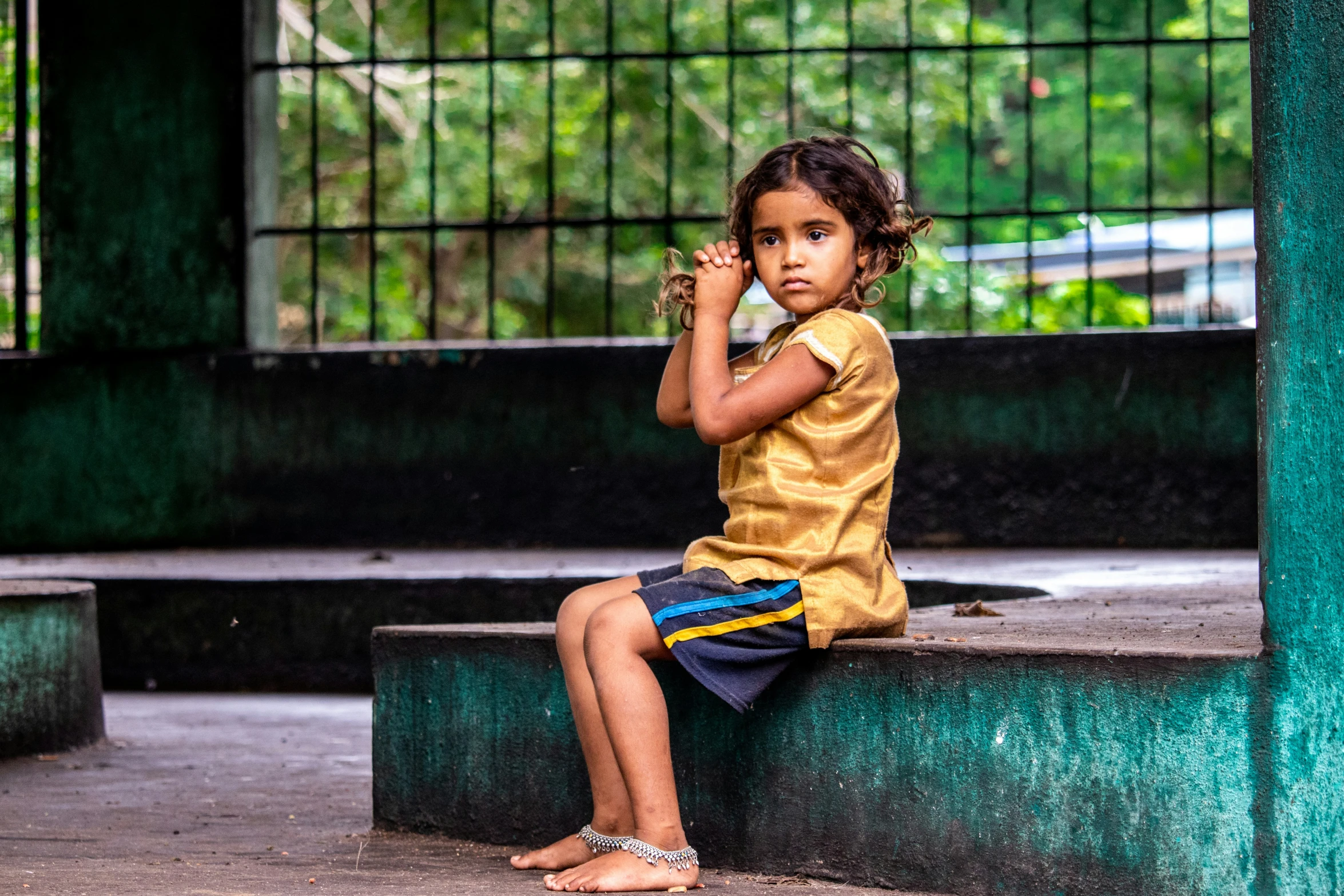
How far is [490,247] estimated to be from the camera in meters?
6.03

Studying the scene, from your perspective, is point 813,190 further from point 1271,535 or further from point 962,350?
point 962,350

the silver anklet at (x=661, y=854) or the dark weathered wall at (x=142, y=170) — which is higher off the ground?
the dark weathered wall at (x=142, y=170)

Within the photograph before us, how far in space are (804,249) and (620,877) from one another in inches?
39.8

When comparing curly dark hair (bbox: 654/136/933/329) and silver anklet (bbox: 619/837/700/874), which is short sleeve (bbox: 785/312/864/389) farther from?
silver anklet (bbox: 619/837/700/874)

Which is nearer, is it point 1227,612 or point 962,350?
point 1227,612

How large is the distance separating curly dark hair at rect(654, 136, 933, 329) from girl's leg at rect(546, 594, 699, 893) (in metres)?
0.56

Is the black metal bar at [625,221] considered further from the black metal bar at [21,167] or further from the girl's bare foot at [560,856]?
the girl's bare foot at [560,856]

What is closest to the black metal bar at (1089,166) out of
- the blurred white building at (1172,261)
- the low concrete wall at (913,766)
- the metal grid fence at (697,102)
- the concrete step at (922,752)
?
the metal grid fence at (697,102)

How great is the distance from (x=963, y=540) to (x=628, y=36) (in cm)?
742

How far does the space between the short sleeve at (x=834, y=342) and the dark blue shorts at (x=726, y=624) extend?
346 mm

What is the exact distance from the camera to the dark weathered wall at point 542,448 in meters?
5.70

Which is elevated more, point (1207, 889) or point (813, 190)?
point (813, 190)

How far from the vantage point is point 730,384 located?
2373mm

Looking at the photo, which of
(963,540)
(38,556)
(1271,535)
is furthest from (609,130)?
(1271,535)
